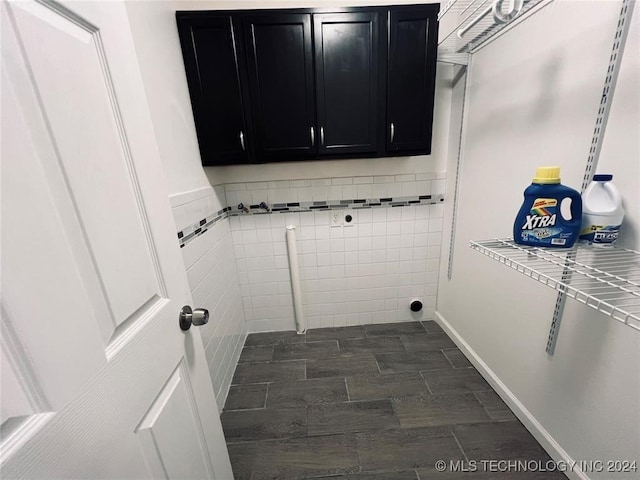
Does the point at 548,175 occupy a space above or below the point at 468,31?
below

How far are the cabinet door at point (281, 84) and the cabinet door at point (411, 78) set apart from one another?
18.8 inches

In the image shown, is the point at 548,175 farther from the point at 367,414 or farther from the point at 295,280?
the point at 295,280

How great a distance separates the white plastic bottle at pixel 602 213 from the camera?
80cm

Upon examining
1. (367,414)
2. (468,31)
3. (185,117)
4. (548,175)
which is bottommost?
(367,414)

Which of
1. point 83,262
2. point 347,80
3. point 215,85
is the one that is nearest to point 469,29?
point 347,80

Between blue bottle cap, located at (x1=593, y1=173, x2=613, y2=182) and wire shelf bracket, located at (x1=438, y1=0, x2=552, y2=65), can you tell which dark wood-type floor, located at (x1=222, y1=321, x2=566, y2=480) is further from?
wire shelf bracket, located at (x1=438, y1=0, x2=552, y2=65)

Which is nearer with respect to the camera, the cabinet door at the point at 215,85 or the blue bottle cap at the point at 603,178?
the blue bottle cap at the point at 603,178

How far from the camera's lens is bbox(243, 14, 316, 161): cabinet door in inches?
54.4

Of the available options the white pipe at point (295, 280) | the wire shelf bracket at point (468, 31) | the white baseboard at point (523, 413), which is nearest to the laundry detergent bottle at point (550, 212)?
the wire shelf bracket at point (468, 31)

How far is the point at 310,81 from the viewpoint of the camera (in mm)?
1465

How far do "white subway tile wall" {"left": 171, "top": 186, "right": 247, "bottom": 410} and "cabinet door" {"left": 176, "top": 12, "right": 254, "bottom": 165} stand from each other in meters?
0.31

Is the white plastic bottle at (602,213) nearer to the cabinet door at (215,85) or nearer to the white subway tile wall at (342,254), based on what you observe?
the white subway tile wall at (342,254)

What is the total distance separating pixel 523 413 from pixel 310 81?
2.17 meters

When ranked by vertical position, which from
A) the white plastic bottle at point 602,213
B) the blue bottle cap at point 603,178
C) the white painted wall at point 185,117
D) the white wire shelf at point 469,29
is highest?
the white wire shelf at point 469,29
